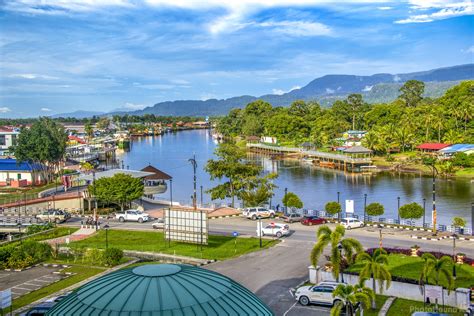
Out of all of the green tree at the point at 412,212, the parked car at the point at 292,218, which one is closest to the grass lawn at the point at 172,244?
the parked car at the point at 292,218

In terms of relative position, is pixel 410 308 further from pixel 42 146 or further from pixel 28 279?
pixel 42 146

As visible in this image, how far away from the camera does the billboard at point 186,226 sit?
37188 millimetres

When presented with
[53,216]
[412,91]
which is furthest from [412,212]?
[412,91]

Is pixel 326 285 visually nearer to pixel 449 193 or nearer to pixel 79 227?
pixel 79 227

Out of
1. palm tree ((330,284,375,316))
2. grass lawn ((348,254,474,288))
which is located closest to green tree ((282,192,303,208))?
grass lawn ((348,254,474,288))

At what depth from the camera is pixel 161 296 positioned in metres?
12.5

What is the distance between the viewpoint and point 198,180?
91750mm

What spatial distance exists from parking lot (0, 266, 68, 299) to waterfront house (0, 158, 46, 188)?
44.1 meters

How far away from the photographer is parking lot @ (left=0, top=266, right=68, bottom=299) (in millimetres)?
29716

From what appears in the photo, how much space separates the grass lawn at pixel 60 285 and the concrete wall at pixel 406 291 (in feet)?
45.7

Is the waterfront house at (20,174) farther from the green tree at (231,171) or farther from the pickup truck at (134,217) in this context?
the green tree at (231,171)

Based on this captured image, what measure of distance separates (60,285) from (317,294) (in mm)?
15139

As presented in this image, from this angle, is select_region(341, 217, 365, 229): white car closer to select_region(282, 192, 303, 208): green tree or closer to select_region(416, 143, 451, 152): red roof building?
select_region(282, 192, 303, 208): green tree

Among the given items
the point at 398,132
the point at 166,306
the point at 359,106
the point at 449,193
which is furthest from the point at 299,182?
the point at 359,106
